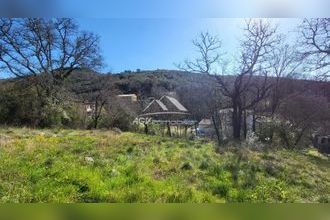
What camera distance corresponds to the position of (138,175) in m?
Answer: 6.32

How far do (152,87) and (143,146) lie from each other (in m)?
2.52

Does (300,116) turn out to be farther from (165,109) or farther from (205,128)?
(165,109)

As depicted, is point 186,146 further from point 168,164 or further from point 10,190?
point 10,190

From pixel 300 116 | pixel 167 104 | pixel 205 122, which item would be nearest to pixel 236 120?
pixel 205 122

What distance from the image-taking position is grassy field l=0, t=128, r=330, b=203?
5.37 meters

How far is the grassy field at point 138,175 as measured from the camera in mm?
5371

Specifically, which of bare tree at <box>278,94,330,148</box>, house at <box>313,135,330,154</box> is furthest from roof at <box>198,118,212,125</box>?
house at <box>313,135,330,154</box>

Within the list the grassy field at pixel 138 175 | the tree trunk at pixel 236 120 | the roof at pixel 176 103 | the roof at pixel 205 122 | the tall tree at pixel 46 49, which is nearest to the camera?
the grassy field at pixel 138 175

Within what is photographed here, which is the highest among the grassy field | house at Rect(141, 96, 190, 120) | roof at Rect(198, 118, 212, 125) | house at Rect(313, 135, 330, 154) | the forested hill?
the forested hill

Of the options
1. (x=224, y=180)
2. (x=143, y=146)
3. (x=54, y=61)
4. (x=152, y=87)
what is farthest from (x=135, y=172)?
(x=54, y=61)

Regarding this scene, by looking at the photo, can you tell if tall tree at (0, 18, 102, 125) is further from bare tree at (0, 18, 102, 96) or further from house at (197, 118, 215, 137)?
house at (197, 118, 215, 137)

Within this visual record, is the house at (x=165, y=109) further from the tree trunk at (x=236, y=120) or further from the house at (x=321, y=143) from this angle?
the house at (x=321, y=143)

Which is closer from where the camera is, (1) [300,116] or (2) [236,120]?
(2) [236,120]

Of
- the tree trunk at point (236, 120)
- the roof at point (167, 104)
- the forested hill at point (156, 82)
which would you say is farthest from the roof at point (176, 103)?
the tree trunk at point (236, 120)
